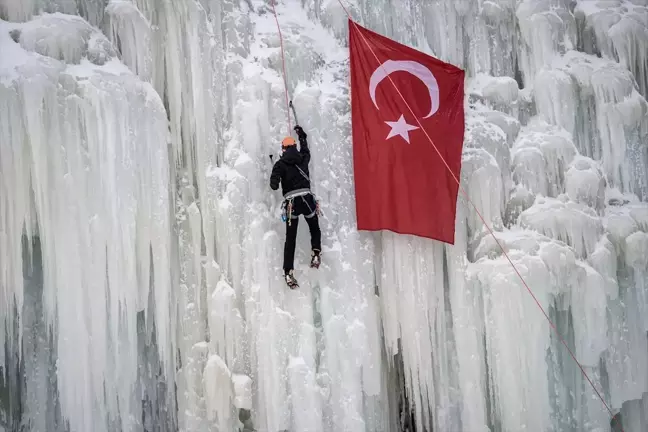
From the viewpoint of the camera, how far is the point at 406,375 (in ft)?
21.3

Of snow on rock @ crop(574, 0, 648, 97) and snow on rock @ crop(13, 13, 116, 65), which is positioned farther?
snow on rock @ crop(574, 0, 648, 97)

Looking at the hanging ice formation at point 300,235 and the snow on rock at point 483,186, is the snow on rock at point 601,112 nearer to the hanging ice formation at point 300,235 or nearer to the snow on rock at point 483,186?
the hanging ice formation at point 300,235

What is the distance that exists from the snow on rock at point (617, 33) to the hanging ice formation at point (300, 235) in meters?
0.02

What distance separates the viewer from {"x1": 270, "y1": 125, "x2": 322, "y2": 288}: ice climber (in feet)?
19.7

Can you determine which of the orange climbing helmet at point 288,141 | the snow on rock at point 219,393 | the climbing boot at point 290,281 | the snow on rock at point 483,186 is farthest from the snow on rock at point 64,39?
the snow on rock at point 483,186

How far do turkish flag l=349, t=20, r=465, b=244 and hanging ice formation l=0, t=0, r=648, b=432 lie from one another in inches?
10.1

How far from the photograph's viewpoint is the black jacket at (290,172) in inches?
236

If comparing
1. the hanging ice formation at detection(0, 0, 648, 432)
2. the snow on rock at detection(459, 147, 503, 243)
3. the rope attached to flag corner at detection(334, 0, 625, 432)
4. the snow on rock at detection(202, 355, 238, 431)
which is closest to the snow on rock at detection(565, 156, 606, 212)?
the hanging ice formation at detection(0, 0, 648, 432)

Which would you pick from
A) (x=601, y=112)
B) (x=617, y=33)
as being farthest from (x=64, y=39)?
(x=617, y=33)

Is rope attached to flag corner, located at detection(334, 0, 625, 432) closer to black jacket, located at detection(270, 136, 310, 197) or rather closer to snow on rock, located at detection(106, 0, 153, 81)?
black jacket, located at detection(270, 136, 310, 197)

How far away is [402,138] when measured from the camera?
20.9 ft

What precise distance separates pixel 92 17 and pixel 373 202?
110 inches

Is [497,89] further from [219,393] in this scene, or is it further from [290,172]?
[219,393]

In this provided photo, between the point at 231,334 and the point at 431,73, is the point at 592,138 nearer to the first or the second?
the point at 431,73
